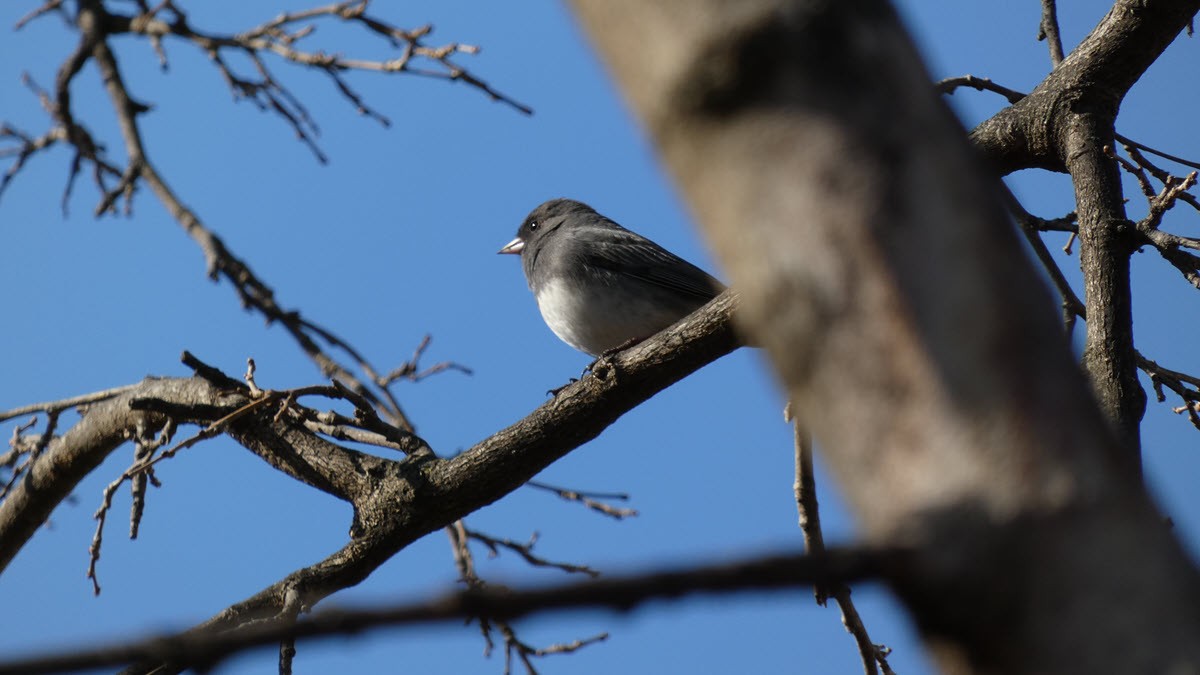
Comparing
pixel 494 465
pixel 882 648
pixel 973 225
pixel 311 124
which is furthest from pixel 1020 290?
pixel 311 124

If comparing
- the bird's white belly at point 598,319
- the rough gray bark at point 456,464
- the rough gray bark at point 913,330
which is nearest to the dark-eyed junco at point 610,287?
the bird's white belly at point 598,319

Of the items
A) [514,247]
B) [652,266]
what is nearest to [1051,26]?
[652,266]

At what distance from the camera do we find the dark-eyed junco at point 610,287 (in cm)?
496

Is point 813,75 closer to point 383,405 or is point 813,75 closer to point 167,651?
point 167,651

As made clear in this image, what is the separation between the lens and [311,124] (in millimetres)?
3576

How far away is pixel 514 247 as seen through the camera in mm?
6141

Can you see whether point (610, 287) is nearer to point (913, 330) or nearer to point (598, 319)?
point (598, 319)

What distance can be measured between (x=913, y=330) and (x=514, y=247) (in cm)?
556

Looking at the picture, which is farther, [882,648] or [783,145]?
[882,648]

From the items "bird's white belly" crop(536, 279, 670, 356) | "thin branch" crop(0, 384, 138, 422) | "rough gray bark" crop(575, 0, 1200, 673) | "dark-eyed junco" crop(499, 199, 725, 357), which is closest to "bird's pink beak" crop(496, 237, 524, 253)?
"dark-eyed junco" crop(499, 199, 725, 357)

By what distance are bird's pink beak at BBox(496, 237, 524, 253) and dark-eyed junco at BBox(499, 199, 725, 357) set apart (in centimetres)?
51

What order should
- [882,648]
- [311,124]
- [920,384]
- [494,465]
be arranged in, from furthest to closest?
[311,124] < [882,648] < [494,465] < [920,384]

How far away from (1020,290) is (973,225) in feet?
0.16

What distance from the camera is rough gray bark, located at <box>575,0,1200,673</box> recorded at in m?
0.61
